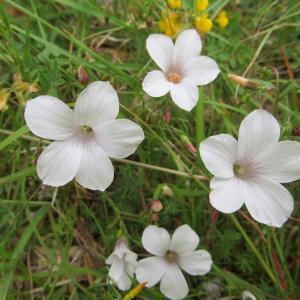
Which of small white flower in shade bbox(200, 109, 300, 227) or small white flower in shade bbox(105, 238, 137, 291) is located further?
small white flower in shade bbox(105, 238, 137, 291)

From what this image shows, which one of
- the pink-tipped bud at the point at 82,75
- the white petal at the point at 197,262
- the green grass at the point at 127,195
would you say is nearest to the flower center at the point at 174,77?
the green grass at the point at 127,195

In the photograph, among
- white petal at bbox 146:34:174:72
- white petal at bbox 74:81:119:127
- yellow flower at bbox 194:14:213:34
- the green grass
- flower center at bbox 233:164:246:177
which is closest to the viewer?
white petal at bbox 74:81:119:127

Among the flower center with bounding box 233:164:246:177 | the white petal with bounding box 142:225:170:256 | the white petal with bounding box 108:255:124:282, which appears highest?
the flower center with bounding box 233:164:246:177

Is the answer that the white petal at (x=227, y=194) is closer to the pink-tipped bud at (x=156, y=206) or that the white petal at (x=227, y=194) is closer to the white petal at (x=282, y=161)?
the white petal at (x=282, y=161)

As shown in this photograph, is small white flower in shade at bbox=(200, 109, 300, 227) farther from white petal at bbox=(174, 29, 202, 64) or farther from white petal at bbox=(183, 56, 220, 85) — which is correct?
white petal at bbox=(174, 29, 202, 64)

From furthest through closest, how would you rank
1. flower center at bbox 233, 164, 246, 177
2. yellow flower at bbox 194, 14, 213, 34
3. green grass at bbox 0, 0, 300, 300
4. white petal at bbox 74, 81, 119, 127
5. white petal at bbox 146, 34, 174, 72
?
1. yellow flower at bbox 194, 14, 213, 34
2. green grass at bbox 0, 0, 300, 300
3. white petal at bbox 146, 34, 174, 72
4. flower center at bbox 233, 164, 246, 177
5. white petal at bbox 74, 81, 119, 127

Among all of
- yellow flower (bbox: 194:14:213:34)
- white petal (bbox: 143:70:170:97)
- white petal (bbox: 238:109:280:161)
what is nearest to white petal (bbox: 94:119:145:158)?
white petal (bbox: 143:70:170:97)

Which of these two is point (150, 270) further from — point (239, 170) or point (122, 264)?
point (239, 170)
